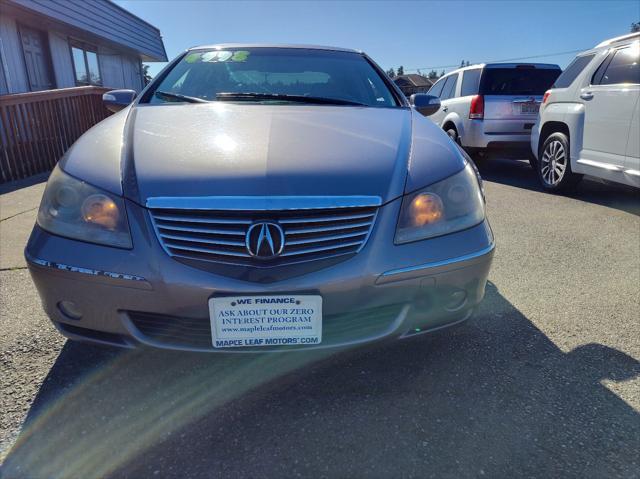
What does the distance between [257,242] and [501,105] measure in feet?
19.8

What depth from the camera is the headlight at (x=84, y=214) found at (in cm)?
162

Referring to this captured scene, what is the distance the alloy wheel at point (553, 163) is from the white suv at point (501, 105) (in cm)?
99

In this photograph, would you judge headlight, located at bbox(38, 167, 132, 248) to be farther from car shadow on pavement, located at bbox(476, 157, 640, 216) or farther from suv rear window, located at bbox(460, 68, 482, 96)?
suv rear window, located at bbox(460, 68, 482, 96)

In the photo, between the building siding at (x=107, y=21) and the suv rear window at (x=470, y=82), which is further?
the building siding at (x=107, y=21)

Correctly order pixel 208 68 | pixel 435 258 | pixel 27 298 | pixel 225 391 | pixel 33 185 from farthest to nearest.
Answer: pixel 33 185
pixel 208 68
pixel 27 298
pixel 225 391
pixel 435 258

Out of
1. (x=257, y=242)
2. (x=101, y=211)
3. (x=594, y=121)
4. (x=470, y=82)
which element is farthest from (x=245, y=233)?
(x=470, y=82)

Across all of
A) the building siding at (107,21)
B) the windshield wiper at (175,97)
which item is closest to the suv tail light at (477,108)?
the windshield wiper at (175,97)

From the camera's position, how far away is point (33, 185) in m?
6.10

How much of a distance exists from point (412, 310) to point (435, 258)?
21 centimetres

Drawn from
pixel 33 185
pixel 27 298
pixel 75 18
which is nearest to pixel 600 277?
pixel 27 298

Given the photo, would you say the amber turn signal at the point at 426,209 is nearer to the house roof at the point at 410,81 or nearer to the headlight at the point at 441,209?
the headlight at the point at 441,209

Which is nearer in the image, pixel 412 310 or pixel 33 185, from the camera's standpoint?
pixel 412 310

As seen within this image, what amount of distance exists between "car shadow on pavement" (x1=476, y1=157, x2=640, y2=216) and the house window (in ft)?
32.4

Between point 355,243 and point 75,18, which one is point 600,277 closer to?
point 355,243
